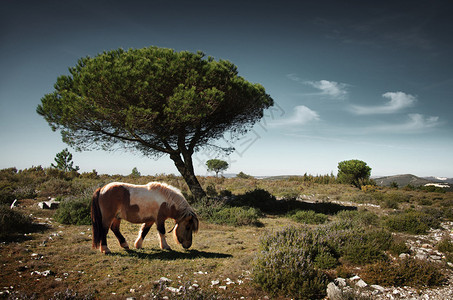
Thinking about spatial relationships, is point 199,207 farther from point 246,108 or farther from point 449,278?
point 449,278

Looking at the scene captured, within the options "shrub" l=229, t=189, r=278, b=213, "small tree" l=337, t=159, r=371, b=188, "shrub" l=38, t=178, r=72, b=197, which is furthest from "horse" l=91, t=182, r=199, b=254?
"small tree" l=337, t=159, r=371, b=188

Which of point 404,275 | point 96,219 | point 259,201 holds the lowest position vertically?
point 404,275

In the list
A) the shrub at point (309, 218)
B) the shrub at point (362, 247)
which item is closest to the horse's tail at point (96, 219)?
the shrub at point (362, 247)

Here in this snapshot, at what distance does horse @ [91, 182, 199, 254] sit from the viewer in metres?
5.19

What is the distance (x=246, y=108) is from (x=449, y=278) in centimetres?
1258

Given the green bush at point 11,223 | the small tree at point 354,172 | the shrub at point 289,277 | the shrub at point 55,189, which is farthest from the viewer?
the small tree at point 354,172

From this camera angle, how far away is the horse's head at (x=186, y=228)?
567 cm

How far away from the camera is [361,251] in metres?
5.70

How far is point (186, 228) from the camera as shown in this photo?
Answer: 18.9 feet

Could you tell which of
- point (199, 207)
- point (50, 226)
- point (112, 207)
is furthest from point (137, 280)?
point (199, 207)

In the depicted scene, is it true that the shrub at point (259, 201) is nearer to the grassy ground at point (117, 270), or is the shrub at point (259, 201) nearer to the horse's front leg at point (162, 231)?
the grassy ground at point (117, 270)

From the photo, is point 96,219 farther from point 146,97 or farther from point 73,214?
point 146,97

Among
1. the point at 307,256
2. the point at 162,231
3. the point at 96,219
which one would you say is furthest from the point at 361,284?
the point at 96,219

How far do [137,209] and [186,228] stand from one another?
4.40 feet
